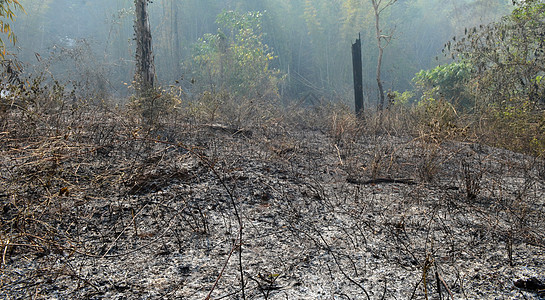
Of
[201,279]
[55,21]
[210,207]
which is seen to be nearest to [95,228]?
[210,207]

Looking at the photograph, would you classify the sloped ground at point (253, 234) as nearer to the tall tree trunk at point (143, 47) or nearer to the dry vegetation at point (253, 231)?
the dry vegetation at point (253, 231)

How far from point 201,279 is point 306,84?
1892 centimetres

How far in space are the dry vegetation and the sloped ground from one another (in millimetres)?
11

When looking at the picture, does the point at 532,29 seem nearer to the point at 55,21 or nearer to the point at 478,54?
the point at 478,54

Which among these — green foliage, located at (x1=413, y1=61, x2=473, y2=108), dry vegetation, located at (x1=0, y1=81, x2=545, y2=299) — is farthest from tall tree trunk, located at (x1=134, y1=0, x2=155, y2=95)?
green foliage, located at (x1=413, y1=61, x2=473, y2=108)

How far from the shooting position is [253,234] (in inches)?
94.4

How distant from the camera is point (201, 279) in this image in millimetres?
1842

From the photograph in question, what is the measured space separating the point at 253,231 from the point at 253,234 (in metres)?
0.04

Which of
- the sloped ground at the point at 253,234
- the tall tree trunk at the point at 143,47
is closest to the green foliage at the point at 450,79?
the sloped ground at the point at 253,234

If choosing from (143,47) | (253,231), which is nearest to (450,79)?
(143,47)

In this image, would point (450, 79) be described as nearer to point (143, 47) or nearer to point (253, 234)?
point (143, 47)

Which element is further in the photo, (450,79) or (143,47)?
(450,79)

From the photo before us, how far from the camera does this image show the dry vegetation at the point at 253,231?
1772 mm

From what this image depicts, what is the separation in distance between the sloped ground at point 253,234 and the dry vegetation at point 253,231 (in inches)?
0.4
